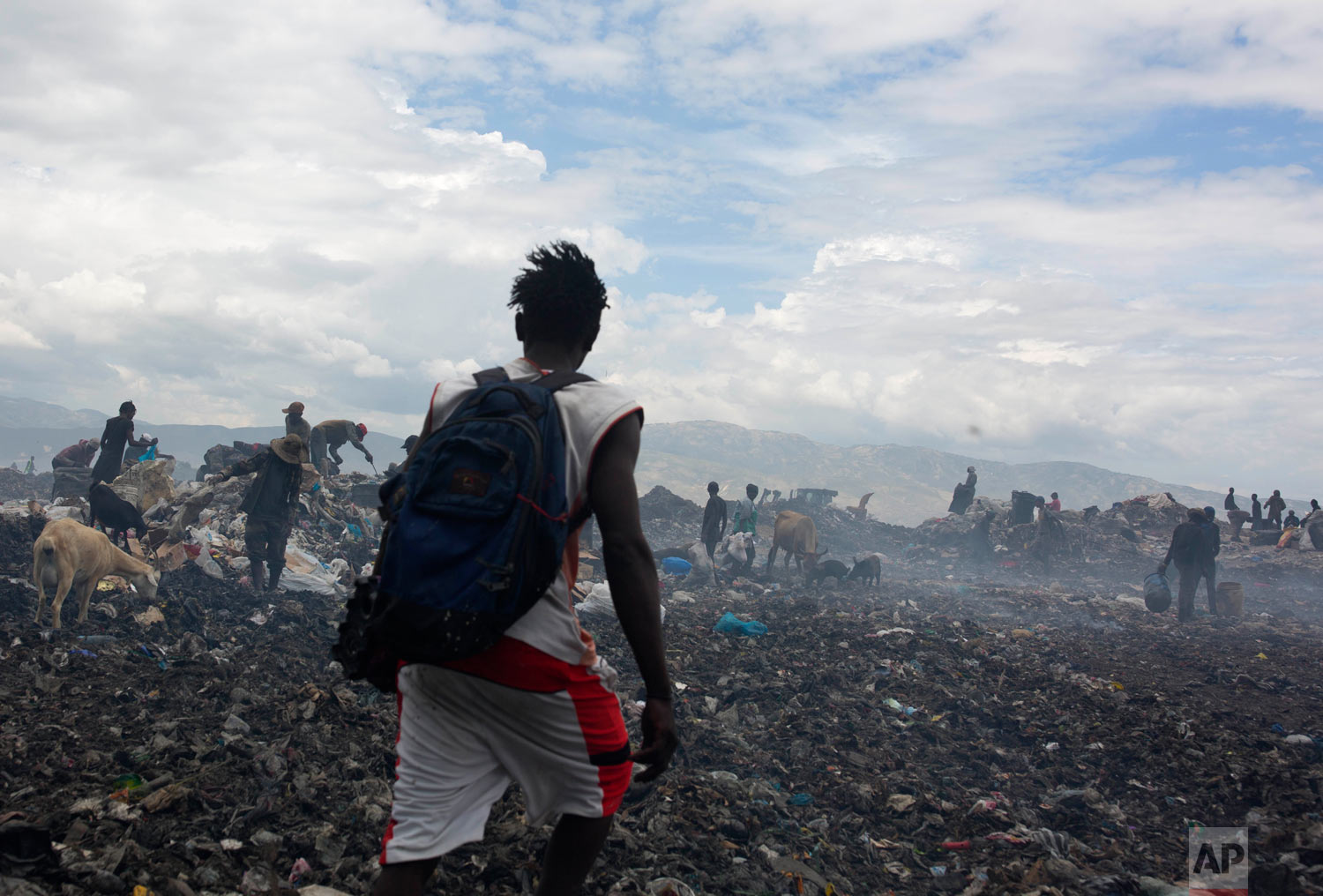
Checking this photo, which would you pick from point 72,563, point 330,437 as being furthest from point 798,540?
point 72,563

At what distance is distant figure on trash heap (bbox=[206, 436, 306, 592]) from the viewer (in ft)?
28.2

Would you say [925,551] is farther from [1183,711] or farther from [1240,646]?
[1183,711]

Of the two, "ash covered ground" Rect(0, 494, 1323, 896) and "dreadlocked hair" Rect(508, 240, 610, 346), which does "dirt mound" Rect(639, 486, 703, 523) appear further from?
"dreadlocked hair" Rect(508, 240, 610, 346)

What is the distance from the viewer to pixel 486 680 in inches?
59.9

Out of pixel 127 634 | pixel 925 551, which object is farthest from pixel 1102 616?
pixel 127 634

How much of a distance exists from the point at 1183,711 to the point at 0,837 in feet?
25.0

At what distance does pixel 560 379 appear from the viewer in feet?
5.32

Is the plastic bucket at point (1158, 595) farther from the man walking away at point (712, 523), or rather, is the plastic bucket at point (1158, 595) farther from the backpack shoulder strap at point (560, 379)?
the backpack shoulder strap at point (560, 379)

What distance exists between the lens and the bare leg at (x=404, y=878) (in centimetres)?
149

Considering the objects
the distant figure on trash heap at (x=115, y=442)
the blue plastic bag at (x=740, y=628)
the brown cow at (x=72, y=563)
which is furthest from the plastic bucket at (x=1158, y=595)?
the distant figure on trash heap at (x=115, y=442)

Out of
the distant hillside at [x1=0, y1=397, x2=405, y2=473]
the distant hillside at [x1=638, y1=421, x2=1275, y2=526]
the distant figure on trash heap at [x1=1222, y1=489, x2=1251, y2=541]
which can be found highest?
the distant hillside at [x1=638, y1=421, x2=1275, y2=526]

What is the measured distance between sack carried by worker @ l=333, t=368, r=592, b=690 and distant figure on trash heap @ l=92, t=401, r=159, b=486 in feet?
37.7

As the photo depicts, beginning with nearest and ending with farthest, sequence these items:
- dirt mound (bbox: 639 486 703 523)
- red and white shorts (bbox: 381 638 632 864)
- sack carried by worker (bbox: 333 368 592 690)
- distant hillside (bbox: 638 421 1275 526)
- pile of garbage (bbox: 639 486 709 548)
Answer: sack carried by worker (bbox: 333 368 592 690) → red and white shorts (bbox: 381 638 632 864) → pile of garbage (bbox: 639 486 709 548) → dirt mound (bbox: 639 486 703 523) → distant hillside (bbox: 638 421 1275 526)

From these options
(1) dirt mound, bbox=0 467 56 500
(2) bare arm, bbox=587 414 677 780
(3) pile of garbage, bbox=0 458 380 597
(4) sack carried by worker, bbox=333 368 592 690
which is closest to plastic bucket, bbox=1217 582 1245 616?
(3) pile of garbage, bbox=0 458 380 597
